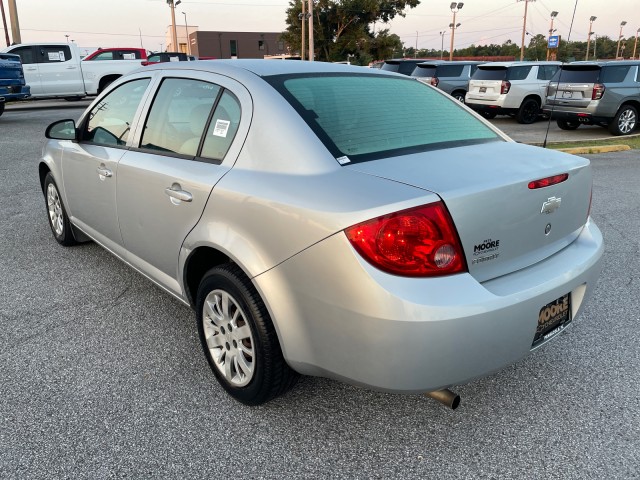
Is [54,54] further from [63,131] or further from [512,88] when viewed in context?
[63,131]

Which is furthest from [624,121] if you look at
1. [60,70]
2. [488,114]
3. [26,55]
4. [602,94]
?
[26,55]

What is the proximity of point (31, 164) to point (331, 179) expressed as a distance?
8.47 metres

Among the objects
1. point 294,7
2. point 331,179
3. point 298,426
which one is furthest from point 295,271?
point 294,7

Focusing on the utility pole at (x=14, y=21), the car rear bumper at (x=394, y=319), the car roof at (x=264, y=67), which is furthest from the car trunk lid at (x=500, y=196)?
the utility pole at (x=14, y=21)

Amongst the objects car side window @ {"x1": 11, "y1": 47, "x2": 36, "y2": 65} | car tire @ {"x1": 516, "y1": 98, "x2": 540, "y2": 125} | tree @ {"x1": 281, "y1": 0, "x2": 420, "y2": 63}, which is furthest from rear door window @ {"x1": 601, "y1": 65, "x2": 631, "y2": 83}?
tree @ {"x1": 281, "y1": 0, "x2": 420, "y2": 63}

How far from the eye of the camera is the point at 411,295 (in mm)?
1898

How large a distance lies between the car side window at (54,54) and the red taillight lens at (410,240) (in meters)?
18.3

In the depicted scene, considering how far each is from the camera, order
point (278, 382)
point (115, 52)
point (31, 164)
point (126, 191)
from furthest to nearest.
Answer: point (115, 52), point (31, 164), point (126, 191), point (278, 382)

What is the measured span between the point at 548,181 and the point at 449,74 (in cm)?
1571

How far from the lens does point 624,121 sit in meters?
12.7

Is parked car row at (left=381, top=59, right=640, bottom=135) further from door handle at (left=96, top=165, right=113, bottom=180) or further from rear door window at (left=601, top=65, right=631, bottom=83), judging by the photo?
door handle at (left=96, top=165, right=113, bottom=180)

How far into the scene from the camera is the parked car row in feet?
40.1

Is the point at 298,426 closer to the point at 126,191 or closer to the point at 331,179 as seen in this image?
the point at 331,179

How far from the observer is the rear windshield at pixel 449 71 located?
16.8m
